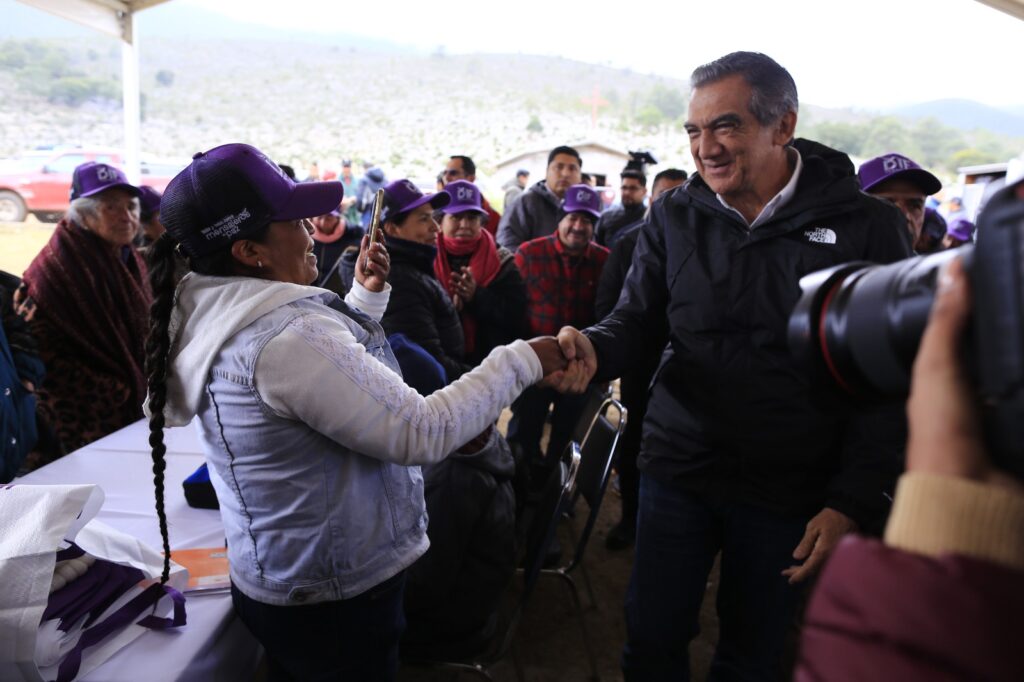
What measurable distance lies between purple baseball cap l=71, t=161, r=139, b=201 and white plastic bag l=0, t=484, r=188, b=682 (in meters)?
2.18

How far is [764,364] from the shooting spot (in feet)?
4.71

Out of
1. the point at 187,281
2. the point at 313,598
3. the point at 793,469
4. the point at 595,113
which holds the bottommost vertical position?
the point at 313,598

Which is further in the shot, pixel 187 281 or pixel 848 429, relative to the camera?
pixel 848 429

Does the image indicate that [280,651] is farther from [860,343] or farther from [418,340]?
[418,340]

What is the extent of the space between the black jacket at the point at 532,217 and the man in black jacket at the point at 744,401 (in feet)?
10.6

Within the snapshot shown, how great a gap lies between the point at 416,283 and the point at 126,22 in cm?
465

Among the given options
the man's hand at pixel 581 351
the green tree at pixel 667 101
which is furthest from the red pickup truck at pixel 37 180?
the green tree at pixel 667 101

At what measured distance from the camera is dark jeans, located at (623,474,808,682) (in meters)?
1.50

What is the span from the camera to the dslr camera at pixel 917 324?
14.7 inches

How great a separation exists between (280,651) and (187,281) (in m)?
0.74

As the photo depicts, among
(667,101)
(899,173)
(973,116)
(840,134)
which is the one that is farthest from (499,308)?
(973,116)

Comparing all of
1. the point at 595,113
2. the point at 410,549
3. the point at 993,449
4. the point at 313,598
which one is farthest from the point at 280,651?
the point at 595,113

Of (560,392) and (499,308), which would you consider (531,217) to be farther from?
(560,392)

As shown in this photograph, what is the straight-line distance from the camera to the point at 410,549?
1255 mm
